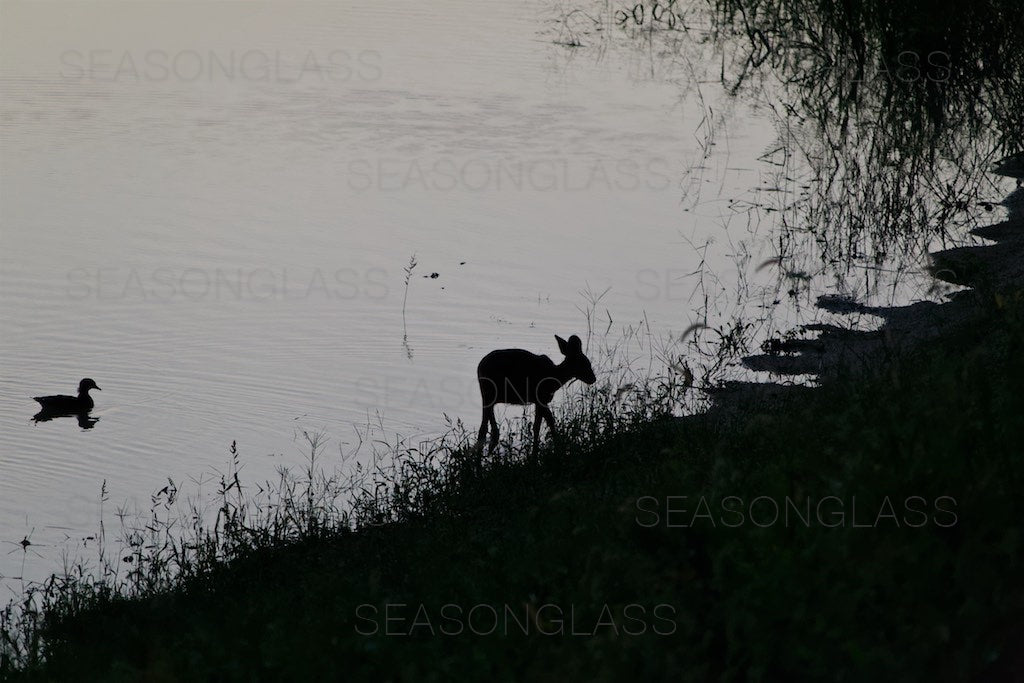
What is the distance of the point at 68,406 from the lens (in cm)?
1200

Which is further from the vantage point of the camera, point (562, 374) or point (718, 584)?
point (562, 374)

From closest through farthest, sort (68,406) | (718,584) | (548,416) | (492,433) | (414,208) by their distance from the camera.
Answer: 1. (718,584)
2. (548,416)
3. (492,433)
4. (68,406)
5. (414,208)

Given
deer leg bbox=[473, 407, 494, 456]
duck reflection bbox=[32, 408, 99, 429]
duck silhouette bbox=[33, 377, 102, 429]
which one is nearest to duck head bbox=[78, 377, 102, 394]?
duck silhouette bbox=[33, 377, 102, 429]

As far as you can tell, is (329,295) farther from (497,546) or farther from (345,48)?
(345,48)

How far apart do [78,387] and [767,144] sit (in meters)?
10.7

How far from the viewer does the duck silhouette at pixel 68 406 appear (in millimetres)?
11922

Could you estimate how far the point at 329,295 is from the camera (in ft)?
47.2

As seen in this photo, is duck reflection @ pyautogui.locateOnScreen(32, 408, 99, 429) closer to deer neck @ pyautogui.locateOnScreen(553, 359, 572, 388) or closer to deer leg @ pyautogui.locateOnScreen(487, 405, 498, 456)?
deer leg @ pyautogui.locateOnScreen(487, 405, 498, 456)

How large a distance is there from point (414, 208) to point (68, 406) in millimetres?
6183

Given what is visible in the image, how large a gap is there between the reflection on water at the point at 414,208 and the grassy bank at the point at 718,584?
3.72 m

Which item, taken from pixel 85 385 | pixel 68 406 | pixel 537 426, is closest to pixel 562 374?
pixel 537 426

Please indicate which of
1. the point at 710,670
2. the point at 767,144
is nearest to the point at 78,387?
the point at 710,670

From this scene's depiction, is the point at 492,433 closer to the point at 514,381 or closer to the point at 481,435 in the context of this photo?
the point at 481,435

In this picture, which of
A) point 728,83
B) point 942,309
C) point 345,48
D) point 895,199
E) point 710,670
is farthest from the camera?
point 345,48
